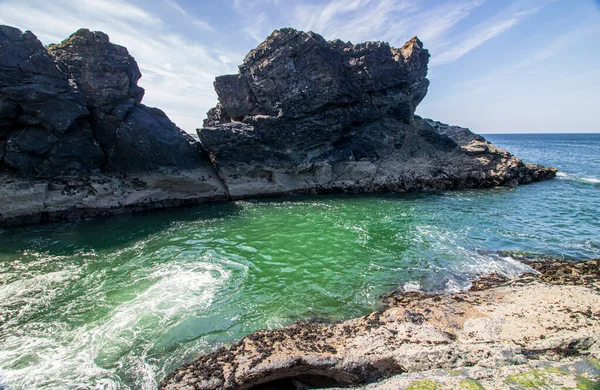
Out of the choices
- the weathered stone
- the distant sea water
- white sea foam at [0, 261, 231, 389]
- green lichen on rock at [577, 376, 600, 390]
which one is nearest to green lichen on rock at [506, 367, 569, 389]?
green lichen on rock at [577, 376, 600, 390]

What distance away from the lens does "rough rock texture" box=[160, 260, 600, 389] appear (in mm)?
4715

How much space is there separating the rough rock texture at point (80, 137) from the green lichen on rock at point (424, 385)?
780 inches

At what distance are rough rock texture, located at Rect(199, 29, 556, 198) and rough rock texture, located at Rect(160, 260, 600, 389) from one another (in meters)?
16.7

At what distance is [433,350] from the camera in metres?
5.77

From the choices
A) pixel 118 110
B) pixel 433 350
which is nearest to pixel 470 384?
pixel 433 350

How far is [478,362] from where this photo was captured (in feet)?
17.4

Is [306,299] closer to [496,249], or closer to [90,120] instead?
[496,249]

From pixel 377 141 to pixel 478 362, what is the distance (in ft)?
74.7

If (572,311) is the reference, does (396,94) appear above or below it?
above

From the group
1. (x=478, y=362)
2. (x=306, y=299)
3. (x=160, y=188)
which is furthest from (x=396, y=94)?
(x=478, y=362)

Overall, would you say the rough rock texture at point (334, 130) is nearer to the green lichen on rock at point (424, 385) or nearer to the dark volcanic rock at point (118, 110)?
the dark volcanic rock at point (118, 110)

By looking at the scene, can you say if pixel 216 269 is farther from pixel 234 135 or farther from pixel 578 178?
pixel 578 178

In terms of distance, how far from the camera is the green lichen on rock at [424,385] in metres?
4.38

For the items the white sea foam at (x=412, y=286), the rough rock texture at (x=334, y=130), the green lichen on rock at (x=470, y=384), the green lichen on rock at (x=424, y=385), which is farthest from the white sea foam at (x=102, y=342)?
the rough rock texture at (x=334, y=130)
